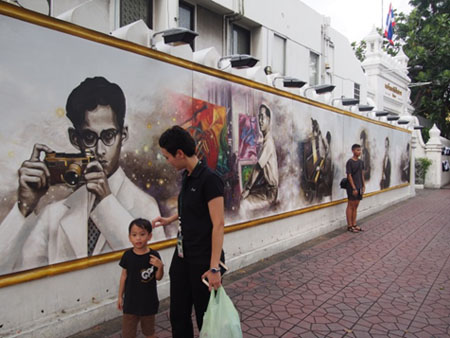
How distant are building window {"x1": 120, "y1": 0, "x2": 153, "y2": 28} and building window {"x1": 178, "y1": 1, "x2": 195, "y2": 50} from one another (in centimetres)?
93

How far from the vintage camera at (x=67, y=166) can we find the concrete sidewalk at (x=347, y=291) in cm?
146

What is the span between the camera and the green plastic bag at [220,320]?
98.7 inches

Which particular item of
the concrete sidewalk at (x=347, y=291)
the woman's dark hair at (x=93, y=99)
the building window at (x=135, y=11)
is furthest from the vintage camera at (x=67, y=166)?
the building window at (x=135, y=11)

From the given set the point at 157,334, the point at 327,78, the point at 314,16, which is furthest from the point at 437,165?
the point at 157,334

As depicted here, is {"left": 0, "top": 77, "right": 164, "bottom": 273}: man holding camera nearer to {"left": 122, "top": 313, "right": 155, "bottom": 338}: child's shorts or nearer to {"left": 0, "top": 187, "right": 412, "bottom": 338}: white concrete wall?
{"left": 0, "top": 187, "right": 412, "bottom": 338}: white concrete wall

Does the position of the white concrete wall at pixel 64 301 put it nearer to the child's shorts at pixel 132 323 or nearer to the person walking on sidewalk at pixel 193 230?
the child's shorts at pixel 132 323

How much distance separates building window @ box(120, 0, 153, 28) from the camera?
22.3 ft

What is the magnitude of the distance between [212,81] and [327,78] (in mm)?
9639

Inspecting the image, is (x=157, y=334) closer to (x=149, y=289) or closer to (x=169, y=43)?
(x=149, y=289)

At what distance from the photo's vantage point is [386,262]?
6.59 m

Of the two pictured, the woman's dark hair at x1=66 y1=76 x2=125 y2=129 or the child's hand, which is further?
the woman's dark hair at x1=66 y1=76 x2=125 y2=129

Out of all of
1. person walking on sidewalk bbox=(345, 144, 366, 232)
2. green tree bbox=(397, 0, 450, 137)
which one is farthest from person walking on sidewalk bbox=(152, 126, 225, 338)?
green tree bbox=(397, 0, 450, 137)

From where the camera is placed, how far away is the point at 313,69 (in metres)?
13.6

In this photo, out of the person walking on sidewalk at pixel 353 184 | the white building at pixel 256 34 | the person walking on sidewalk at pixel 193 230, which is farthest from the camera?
the person walking on sidewalk at pixel 353 184
